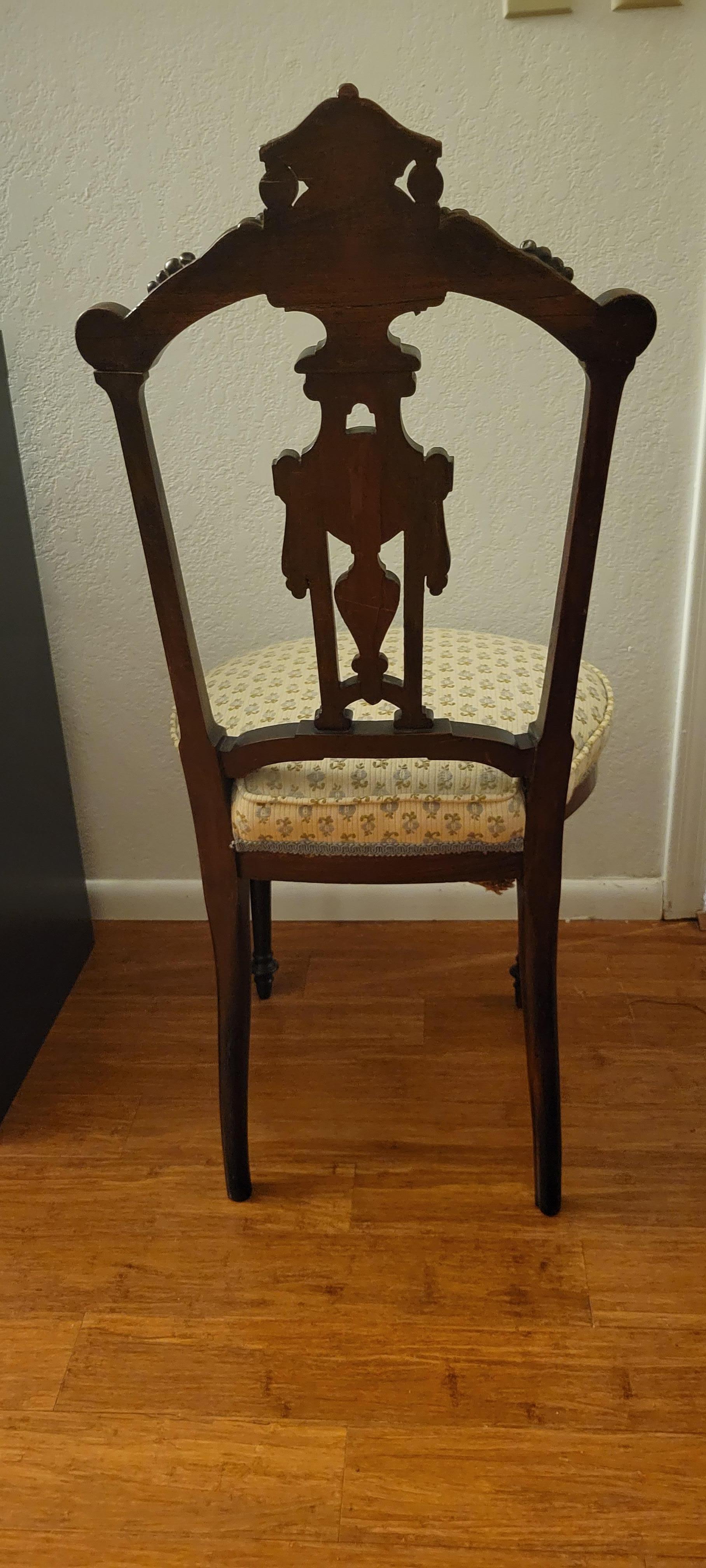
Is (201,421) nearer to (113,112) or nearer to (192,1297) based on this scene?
(113,112)

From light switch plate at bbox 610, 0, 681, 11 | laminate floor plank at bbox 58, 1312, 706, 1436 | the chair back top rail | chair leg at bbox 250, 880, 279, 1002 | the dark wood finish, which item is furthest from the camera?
chair leg at bbox 250, 880, 279, 1002

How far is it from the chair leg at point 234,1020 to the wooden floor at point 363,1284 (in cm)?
7

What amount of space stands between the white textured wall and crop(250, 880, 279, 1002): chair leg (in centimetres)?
30

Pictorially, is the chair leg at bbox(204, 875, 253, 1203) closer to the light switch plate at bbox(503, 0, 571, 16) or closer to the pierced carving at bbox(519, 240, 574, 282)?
the pierced carving at bbox(519, 240, 574, 282)

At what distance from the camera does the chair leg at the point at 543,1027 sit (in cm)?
117

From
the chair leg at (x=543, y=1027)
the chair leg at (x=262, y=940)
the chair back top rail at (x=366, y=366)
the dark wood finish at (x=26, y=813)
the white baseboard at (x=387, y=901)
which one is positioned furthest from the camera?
the white baseboard at (x=387, y=901)

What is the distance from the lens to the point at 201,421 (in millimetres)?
1590

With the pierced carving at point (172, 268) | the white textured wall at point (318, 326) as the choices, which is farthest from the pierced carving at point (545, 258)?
the white textured wall at point (318, 326)

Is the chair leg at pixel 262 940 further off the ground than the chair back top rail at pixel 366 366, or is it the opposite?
the chair back top rail at pixel 366 366

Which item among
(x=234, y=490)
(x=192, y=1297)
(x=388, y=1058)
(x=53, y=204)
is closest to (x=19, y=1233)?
(x=192, y=1297)

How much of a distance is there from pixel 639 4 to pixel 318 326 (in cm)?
52

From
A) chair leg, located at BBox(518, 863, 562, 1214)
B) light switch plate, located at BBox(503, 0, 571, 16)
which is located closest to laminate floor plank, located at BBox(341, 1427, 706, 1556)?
chair leg, located at BBox(518, 863, 562, 1214)

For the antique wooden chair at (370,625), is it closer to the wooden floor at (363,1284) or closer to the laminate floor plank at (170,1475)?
the wooden floor at (363,1284)

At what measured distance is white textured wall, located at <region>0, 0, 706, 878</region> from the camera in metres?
1.41
